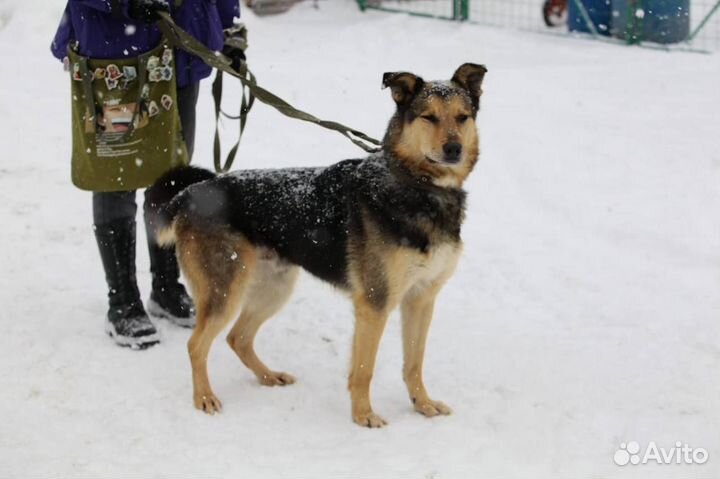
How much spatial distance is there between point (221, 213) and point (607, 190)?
3559mm

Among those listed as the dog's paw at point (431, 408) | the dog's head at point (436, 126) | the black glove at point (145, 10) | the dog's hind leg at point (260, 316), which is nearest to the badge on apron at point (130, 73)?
the black glove at point (145, 10)

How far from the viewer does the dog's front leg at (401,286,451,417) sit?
4.12 metres

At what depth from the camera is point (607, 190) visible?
665 centimetres

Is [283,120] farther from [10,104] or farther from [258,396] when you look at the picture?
[258,396]

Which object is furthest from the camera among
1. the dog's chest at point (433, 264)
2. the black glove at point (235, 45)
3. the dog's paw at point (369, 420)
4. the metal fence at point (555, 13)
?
the metal fence at point (555, 13)

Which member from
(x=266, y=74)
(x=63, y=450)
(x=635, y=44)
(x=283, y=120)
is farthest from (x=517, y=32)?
(x=63, y=450)

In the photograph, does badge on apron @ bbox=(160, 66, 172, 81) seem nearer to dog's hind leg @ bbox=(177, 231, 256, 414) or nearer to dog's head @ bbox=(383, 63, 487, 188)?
dog's hind leg @ bbox=(177, 231, 256, 414)

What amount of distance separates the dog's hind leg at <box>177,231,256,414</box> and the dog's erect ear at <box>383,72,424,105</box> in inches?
38.7

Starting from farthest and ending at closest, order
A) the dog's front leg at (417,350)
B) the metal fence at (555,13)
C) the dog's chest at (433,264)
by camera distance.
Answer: the metal fence at (555,13) < the dog's front leg at (417,350) < the dog's chest at (433,264)

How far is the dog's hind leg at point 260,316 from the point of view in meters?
4.46

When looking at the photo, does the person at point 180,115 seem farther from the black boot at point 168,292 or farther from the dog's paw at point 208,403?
the dog's paw at point 208,403

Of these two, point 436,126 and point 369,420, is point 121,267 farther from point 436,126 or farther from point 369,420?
point 436,126

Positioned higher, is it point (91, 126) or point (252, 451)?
point (91, 126)

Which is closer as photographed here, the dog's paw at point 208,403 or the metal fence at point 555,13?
the dog's paw at point 208,403
